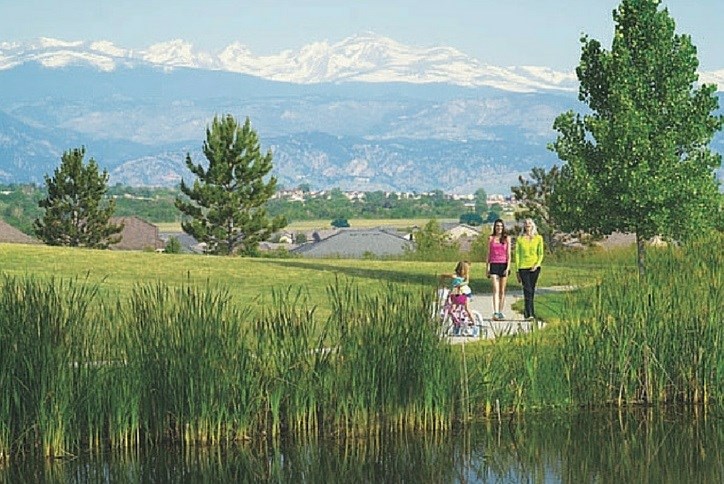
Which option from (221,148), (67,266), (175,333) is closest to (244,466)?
(175,333)

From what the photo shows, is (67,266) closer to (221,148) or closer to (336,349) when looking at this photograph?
(336,349)

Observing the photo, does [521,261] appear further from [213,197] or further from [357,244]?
[357,244]

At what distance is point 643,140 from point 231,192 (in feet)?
143

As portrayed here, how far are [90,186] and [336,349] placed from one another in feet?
180

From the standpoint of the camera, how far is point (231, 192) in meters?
64.2

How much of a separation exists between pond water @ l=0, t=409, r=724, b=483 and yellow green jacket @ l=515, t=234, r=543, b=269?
282 inches

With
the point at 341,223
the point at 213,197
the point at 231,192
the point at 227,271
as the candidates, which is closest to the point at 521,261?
the point at 227,271

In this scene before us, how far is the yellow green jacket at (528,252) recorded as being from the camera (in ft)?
61.6

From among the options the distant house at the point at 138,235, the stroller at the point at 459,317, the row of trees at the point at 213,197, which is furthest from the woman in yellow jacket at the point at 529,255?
the distant house at the point at 138,235

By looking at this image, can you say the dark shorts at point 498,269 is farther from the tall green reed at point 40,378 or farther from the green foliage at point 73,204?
the green foliage at point 73,204

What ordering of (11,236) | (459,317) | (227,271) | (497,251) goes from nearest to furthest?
1. (459,317)
2. (497,251)
3. (227,271)
4. (11,236)

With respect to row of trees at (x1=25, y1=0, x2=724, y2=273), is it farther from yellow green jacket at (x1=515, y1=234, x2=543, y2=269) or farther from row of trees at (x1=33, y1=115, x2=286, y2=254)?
row of trees at (x1=33, y1=115, x2=286, y2=254)

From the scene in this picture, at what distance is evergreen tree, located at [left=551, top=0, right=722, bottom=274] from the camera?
22062 millimetres

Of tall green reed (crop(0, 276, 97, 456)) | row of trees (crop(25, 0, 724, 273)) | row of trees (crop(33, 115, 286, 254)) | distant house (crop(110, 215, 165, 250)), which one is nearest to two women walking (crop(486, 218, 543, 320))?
row of trees (crop(25, 0, 724, 273))
